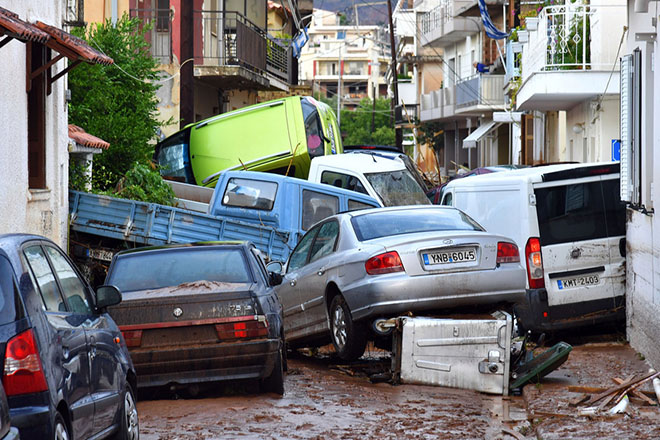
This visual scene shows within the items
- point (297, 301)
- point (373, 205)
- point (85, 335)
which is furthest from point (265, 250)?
point (85, 335)

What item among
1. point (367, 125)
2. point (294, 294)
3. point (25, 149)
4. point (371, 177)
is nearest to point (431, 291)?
point (294, 294)

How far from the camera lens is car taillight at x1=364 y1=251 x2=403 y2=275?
34.2ft

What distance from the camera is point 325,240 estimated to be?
478 inches

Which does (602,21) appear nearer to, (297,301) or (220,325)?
(297,301)

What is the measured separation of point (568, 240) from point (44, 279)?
24.8ft

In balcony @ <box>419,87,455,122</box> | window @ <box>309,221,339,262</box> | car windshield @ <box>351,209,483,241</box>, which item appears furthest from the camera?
balcony @ <box>419,87,455,122</box>

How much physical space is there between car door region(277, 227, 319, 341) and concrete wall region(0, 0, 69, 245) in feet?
11.7

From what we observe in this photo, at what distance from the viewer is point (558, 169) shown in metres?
12.5

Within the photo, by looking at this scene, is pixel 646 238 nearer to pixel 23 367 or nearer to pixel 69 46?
pixel 69 46

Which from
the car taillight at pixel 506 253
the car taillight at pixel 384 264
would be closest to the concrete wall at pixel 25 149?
the car taillight at pixel 384 264

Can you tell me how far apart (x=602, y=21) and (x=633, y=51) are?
32.6 ft

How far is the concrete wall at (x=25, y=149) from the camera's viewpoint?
A: 13938 mm

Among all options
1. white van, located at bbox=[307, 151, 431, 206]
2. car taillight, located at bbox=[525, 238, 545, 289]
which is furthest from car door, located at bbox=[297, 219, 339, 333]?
white van, located at bbox=[307, 151, 431, 206]

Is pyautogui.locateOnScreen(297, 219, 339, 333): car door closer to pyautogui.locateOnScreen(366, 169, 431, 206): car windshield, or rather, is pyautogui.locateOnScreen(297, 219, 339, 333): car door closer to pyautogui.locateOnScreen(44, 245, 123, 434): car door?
pyautogui.locateOnScreen(44, 245, 123, 434): car door
